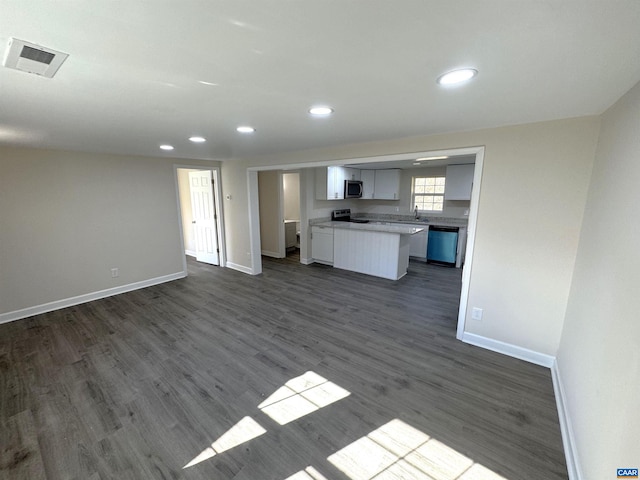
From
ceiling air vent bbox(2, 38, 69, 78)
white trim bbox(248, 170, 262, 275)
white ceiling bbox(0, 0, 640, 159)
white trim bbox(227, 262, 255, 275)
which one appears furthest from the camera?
white trim bbox(227, 262, 255, 275)

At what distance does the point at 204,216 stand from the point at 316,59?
17.4 feet

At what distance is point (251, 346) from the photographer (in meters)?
2.80

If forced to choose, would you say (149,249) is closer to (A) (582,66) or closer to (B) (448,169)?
(A) (582,66)

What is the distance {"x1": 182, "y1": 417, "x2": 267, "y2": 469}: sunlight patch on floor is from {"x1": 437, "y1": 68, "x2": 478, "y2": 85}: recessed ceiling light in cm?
246

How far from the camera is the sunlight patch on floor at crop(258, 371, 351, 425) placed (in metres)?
1.95

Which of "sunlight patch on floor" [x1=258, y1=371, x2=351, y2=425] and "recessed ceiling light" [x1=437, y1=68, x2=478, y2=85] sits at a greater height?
"recessed ceiling light" [x1=437, y1=68, x2=478, y2=85]

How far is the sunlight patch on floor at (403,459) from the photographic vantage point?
4.99ft

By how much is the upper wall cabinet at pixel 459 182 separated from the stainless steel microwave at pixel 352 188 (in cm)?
195

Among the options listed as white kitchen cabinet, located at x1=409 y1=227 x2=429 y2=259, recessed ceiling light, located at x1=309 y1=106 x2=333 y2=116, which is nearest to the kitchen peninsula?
white kitchen cabinet, located at x1=409 y1=227 x2=429 y2=259

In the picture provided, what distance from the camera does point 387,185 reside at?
6520 mm

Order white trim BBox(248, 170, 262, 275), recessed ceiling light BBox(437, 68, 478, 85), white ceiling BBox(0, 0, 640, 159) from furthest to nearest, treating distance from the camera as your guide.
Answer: white trim BBox(248, 170, 262, 275)
recessed ceiling light BBox(437, 68, 478, 85)
white ceiling BBox(0, 0, 640, 159)

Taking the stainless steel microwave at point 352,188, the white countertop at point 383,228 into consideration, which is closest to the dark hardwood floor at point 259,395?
the white countertop at point 383,228

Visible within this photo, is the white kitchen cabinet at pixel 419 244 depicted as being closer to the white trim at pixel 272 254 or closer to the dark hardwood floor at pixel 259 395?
the dark hardwood floor at pixel 259 395

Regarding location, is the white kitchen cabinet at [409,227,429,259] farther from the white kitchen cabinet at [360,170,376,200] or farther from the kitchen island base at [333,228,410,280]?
the white kitchen cabinet at [360,170,376,200]
